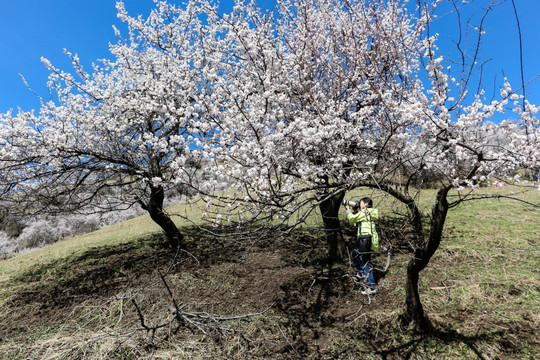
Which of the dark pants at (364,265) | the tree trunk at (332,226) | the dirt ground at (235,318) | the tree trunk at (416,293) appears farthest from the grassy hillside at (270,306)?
the tree trunk at (332,226)

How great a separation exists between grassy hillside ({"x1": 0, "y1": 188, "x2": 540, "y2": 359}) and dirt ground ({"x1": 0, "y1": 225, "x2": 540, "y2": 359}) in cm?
2

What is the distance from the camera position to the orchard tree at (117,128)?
6.23 meters

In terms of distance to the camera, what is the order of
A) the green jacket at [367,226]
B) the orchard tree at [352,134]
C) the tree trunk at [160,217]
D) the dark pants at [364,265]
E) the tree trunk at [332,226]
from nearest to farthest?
the orchard tree at [352,134] → the dark pants at [364,265] → the green jacket at [367,226] → the tree trunk at [332,226] → the tree trunk at [160,217]

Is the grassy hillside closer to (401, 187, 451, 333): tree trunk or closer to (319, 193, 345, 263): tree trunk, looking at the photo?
(401, 187, 451, 333): tree trunk

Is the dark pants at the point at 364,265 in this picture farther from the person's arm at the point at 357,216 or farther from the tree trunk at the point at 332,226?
the tree trunk at the point at 332,226

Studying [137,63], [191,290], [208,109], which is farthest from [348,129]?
[137,63]

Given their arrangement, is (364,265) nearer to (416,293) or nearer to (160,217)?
(416,293)

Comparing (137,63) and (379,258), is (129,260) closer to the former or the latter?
(137,63)

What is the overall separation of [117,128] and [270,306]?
557cm

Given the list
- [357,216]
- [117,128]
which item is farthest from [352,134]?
[117,128]

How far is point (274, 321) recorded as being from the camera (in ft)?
15.1

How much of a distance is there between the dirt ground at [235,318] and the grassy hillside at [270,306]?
0.07ft

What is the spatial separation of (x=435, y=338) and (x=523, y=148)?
2.70 meters

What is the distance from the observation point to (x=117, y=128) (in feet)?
23.1
